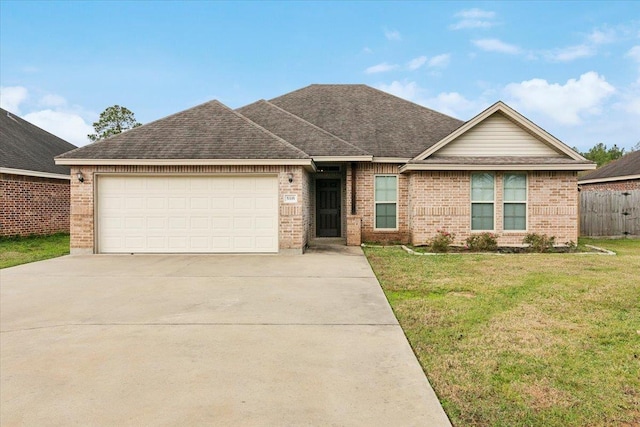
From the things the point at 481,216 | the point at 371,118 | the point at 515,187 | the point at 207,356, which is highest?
the point at 371,118

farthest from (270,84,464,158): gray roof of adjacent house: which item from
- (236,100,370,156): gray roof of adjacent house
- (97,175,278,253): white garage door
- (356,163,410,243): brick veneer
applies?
(97,175,278,253): white garage door

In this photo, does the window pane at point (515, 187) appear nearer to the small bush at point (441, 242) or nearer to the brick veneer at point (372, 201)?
the small bush at point (441, 242)

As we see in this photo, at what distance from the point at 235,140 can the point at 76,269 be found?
5750mm

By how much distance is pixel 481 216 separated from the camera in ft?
44.0

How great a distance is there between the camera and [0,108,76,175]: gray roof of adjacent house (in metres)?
16.8

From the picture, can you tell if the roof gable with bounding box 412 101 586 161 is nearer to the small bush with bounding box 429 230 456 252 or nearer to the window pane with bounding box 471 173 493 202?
the window pane with bounding box 471 173 493 202

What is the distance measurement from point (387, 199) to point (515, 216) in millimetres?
4319

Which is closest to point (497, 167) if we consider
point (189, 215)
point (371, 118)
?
point (371, 118)

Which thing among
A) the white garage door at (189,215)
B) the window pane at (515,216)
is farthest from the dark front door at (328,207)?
the window pane at (515,216)

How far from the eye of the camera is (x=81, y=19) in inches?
663

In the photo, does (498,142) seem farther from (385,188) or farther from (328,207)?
(328,207)

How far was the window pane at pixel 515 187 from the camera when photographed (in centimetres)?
1331

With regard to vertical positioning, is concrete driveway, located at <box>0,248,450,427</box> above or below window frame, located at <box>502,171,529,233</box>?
below

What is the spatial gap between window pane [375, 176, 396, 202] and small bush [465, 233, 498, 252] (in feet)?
10.7
